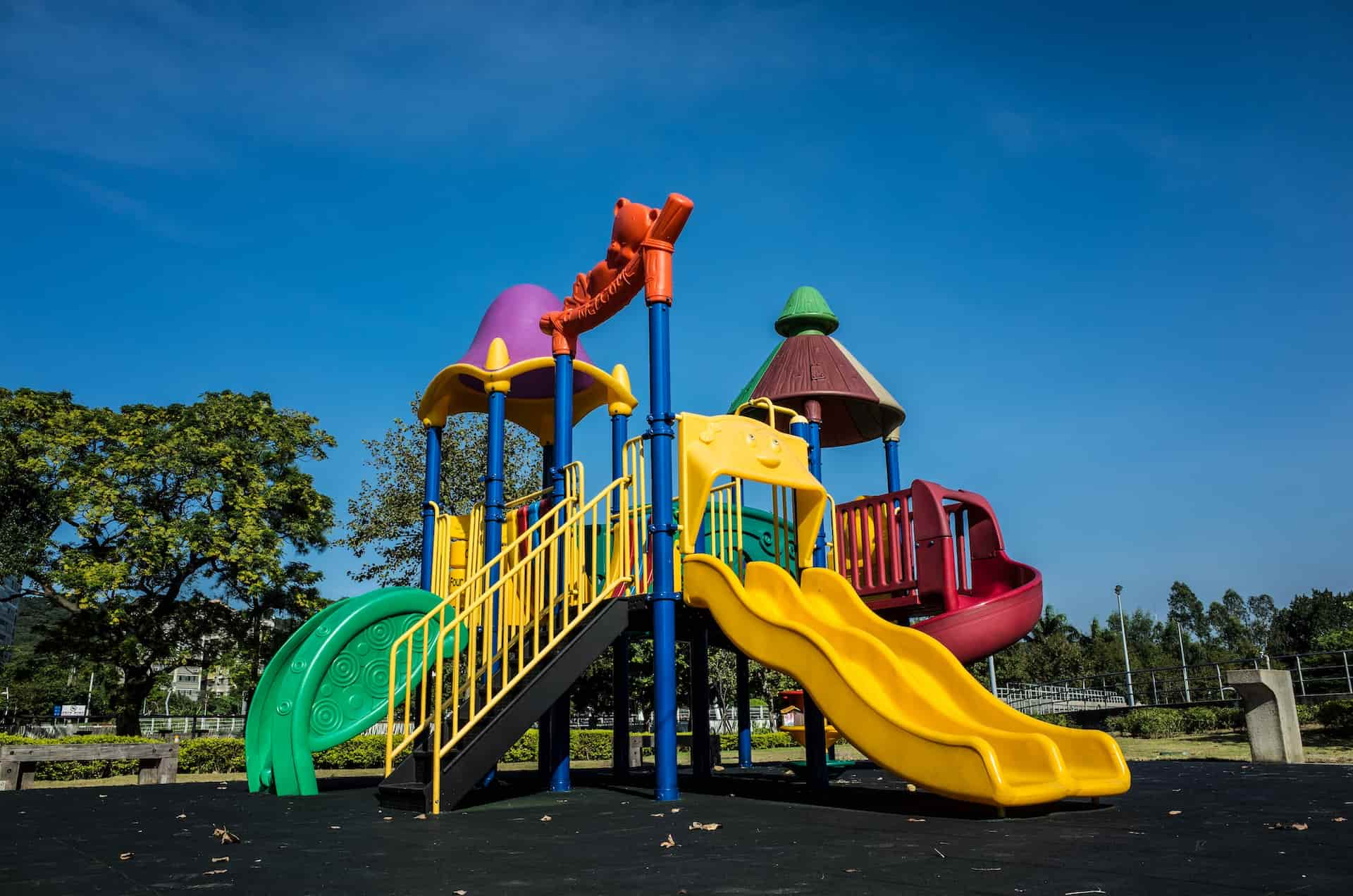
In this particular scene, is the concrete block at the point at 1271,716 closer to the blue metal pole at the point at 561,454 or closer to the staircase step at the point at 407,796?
the blue metal pole at the point at 561,454

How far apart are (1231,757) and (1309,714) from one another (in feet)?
44.6

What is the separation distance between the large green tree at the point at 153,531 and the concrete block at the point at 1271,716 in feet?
72.6

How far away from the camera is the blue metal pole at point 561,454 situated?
31.7 ft

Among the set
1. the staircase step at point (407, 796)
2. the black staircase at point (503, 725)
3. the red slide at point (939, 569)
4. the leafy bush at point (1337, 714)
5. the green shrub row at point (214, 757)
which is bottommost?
the green shrub row at point (214, 757)

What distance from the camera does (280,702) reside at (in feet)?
29.2

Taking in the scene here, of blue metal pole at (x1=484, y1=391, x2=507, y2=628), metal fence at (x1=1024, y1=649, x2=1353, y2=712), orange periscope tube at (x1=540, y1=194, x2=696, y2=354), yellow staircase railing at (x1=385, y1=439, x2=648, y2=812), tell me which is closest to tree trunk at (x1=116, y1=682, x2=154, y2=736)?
yellow staircase railing at (x1=385, y1=439, x2=648, y2=812)

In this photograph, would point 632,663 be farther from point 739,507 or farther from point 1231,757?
point 739,507

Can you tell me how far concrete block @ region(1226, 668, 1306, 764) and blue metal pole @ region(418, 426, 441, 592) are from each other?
35.3 feet

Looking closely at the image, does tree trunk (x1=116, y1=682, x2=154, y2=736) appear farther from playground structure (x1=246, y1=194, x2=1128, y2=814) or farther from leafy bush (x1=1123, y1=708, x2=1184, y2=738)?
leafy bush (x1=1123, y1=708, x2=1184, y2=738)

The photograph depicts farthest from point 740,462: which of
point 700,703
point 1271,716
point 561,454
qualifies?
point 1271,716

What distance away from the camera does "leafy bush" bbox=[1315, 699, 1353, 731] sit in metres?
19.3

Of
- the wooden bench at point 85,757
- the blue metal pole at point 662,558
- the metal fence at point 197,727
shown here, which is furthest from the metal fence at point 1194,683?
the metal fence at point 197,727

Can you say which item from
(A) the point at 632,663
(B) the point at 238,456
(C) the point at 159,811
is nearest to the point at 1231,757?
(C) the point at 159,811

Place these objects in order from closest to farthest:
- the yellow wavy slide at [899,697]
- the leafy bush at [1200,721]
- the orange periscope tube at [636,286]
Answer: the yellow wavy slide at [899,697]
the orange periscope tube at [636,286]
the leafy bush at [1200,721]
